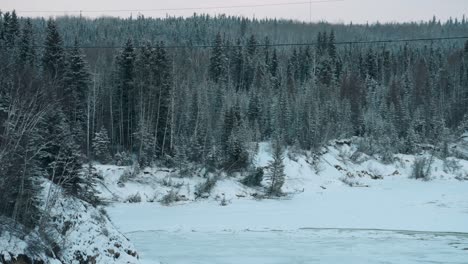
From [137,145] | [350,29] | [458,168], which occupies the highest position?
[350,29]

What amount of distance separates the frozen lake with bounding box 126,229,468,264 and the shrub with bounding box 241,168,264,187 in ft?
47.3

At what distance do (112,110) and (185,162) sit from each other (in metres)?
14.2

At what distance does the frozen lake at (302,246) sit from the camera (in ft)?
66.6

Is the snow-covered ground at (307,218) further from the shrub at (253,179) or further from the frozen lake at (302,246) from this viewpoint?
the shrub at (253,179)

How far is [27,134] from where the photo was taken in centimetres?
1336

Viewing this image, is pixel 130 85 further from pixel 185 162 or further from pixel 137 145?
pixel 185 162

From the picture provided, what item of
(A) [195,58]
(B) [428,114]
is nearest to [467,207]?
(B) [428,114]

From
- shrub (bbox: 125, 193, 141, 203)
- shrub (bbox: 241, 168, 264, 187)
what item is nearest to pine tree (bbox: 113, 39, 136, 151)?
shrub (bbox: 125, 193, 141, 203)

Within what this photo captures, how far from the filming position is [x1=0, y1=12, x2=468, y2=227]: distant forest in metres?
18.3

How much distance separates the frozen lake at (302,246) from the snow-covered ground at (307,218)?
0.04m

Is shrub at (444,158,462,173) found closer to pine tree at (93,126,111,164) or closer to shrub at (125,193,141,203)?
shrub at (125,193,141,203)

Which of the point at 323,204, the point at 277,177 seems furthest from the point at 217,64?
the point at 323,204

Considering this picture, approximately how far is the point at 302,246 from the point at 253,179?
1930 centimetres

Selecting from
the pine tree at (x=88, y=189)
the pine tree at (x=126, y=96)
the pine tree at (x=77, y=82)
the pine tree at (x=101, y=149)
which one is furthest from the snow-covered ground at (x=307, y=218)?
the pine tree at (x=126, y=96)
